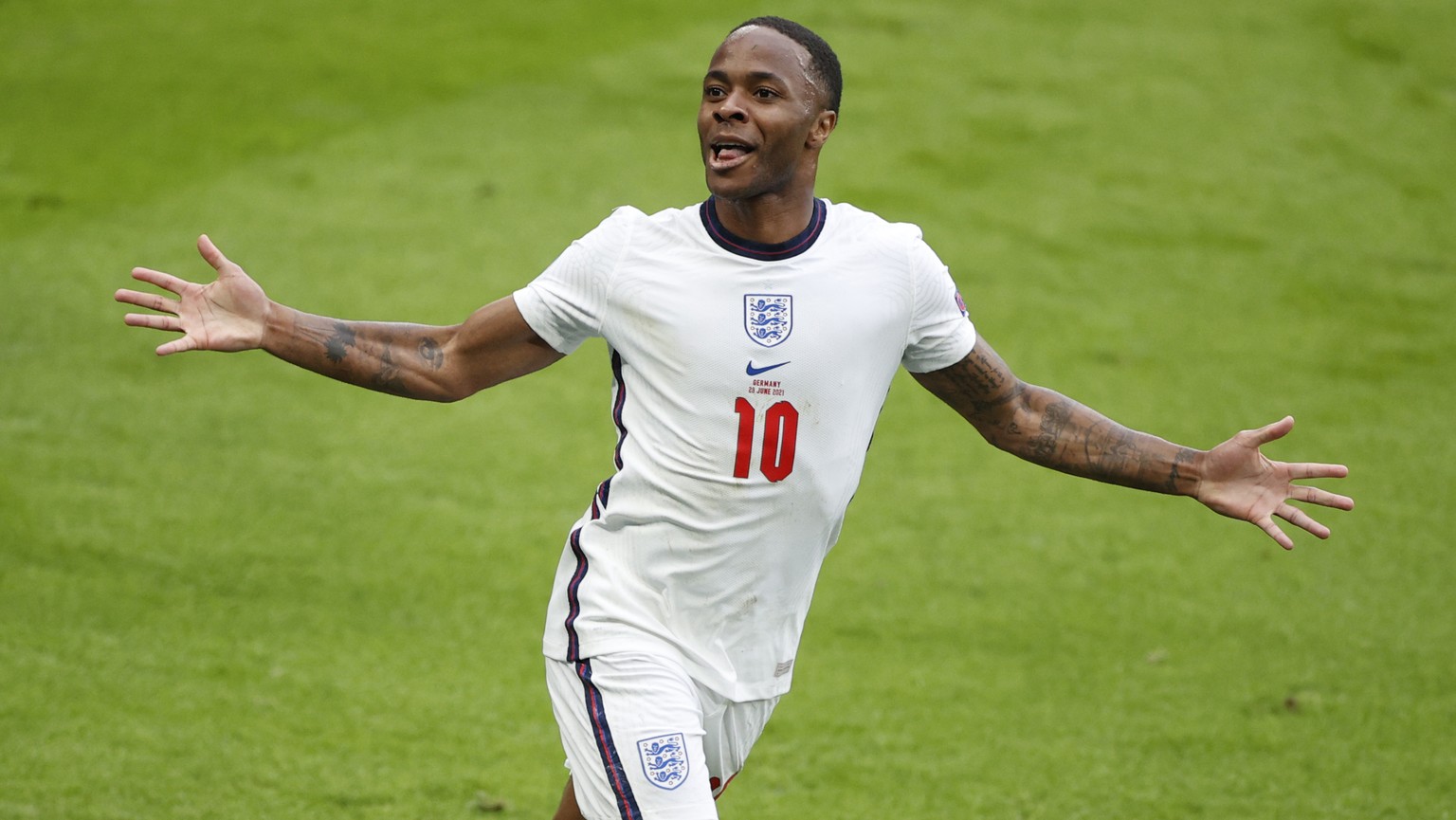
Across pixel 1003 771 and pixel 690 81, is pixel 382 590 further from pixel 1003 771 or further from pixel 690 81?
pixel 690 81

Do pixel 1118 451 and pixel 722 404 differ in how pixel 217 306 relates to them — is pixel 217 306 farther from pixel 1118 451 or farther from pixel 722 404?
pixel 1118 451

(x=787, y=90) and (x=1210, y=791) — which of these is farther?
(x=1210, y=791)

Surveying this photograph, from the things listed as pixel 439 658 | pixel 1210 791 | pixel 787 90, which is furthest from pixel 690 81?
pixel 787 90

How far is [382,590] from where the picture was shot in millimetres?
6703

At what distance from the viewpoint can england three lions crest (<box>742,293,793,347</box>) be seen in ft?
11.9

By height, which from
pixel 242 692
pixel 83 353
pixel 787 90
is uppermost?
pixel 787 90

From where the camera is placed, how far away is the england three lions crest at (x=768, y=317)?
11.9 feet

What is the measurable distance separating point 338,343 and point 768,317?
1.07m

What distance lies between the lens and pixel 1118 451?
4.05 m

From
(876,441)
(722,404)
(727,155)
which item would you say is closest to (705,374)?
(722,404)

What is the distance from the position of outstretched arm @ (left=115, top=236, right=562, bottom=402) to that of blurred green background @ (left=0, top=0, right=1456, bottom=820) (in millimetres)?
2016

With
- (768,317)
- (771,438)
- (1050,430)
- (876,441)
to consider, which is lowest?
(876,441)

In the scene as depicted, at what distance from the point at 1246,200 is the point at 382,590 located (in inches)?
278

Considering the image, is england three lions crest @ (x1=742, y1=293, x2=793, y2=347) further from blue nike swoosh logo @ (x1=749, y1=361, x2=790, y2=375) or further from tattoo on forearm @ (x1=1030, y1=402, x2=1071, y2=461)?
tattoo on forearm @ (x1=1030, y1=402, x2=1071, y2=461)
